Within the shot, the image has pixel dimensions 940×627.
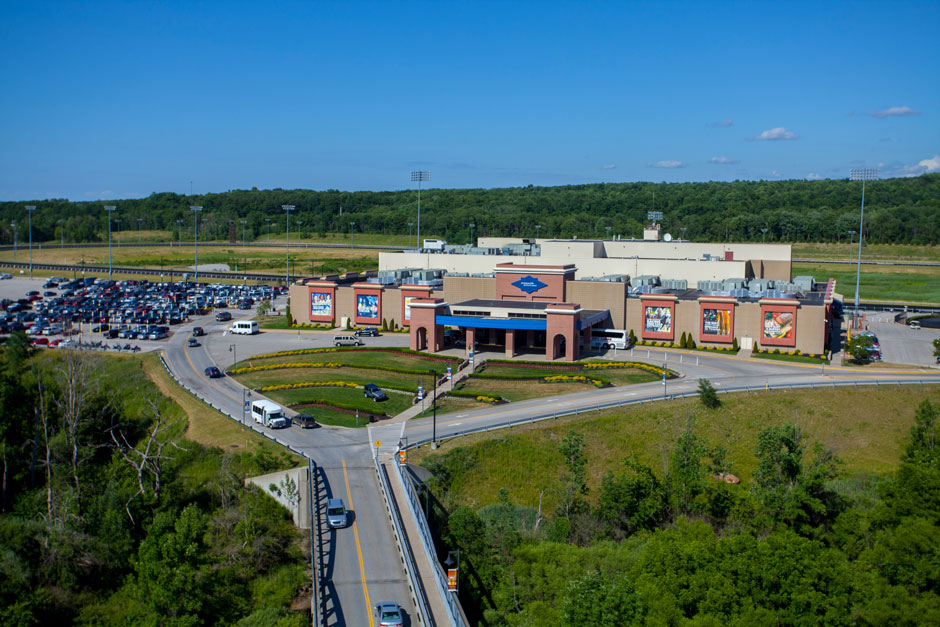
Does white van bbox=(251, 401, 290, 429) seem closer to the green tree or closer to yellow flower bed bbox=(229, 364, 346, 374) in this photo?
yellow flower bed bbox=(229, 364, 346, 374)

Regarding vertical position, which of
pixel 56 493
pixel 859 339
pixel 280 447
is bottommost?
pixel 56 493

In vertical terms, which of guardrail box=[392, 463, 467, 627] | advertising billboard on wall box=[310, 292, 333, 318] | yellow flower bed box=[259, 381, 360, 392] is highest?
advertising billboard on wall box=[310, 292, 333, 318]

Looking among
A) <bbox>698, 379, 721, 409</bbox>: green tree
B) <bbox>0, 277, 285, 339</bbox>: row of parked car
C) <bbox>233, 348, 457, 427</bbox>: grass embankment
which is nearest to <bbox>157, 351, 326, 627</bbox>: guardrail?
<bbox>233, 348, 457, 427</bbox>: grass embankment

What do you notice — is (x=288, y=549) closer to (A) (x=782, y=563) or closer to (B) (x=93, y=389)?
(A) (x=782, y=563)

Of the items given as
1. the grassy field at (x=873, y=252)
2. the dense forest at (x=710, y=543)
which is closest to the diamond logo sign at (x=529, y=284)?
the dense forest at (x=710, y=543)

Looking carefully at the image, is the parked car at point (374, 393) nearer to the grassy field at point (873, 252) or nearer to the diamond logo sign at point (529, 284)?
the diamond logo sign at point (529, 284)

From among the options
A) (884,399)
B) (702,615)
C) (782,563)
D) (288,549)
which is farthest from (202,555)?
(884,399)

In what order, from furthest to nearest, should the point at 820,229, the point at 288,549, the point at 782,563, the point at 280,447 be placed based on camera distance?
the point at 820,229
the point at 280,447
the point at 288,549
the point at 782,563
